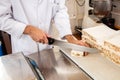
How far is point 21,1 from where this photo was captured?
36.5 inches

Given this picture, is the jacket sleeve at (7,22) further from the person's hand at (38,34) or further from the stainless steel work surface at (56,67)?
the stainless steel work surface at (56,67)

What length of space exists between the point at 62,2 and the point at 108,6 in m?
1.04

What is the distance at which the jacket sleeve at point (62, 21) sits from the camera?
996mm

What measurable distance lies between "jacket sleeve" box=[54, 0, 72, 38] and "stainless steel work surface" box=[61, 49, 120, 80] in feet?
0.52

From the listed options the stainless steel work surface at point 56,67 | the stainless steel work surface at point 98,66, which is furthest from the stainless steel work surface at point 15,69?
the stainless steel work surface at point 98,66

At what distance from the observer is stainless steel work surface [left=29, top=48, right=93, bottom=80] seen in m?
0.72

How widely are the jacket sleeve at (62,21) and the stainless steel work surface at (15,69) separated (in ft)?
0.96

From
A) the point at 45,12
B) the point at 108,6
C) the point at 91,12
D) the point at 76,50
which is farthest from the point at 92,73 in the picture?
the point at 91,12

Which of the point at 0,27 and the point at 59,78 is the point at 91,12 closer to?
the point at 0,27

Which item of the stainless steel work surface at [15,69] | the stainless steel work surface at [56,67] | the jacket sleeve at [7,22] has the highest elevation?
the jacket sleeve at [7,22]

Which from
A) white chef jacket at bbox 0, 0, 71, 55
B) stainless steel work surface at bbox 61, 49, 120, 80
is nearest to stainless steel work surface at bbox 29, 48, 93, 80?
stainless steel work surface at bbox 61, 49, 120, 80

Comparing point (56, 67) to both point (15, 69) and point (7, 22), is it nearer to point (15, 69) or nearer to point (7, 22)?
point (15, 69)

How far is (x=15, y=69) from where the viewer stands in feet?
2.31

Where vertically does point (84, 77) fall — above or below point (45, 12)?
below
